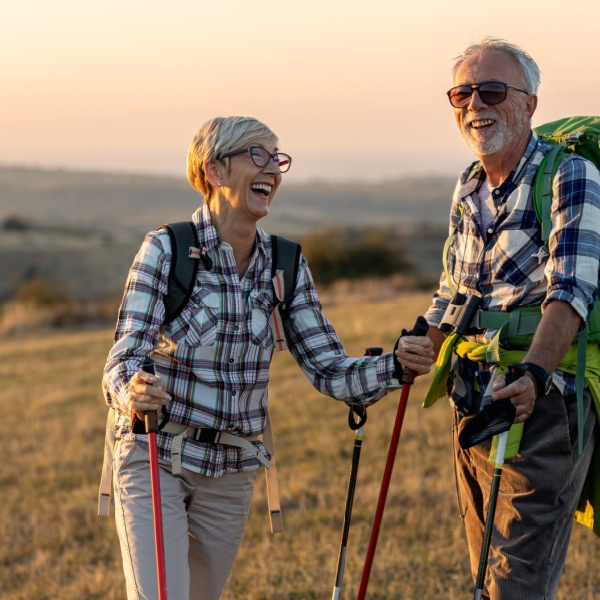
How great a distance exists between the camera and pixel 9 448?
507 inches

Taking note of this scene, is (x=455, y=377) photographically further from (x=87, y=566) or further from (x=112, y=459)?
(x=87, y=566)

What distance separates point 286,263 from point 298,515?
4594 millimetres

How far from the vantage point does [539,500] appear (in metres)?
4.26

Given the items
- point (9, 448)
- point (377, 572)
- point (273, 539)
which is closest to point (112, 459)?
point (377, 572)

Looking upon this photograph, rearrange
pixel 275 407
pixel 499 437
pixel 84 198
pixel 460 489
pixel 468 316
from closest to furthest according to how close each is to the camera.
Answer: pixel 499 437
pixel 468 316
pixel 460 489
pixel 275 407
pixel 84 198

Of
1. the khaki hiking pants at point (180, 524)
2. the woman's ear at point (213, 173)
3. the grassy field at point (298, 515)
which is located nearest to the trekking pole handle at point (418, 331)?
the khaki hiking pants at point (180, 524)

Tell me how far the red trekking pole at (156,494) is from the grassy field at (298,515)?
9.06 ft

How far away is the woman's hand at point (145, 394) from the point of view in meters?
4.07

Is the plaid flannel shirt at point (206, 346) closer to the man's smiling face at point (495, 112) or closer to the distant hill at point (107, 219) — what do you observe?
the man's smiling face at point (495, 112)

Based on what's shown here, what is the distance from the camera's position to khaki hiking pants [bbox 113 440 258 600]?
434 centimetres

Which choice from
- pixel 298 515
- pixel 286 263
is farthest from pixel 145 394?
pixel 298 515

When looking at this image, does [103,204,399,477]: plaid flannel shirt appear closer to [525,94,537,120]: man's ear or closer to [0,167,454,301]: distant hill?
[525,94,537,120]: man's ear

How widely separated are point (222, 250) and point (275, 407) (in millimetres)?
9491

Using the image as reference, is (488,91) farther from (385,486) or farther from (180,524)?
(180,524)
